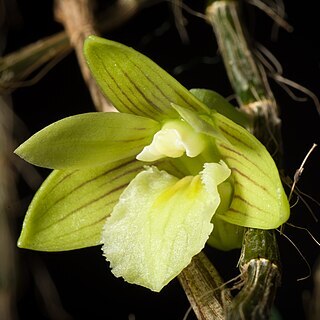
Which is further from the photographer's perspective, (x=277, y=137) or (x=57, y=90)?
(x=57, y=90)

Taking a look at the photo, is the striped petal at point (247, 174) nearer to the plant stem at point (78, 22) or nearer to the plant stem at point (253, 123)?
A: the plant stem at point (253, 123)

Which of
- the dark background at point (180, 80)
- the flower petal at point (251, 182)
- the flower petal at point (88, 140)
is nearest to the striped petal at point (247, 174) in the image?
the flower petal at point (251, 182)

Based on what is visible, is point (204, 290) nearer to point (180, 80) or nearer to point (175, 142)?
point (175, 142)

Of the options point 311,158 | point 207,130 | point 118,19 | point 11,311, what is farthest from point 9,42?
point 207,130

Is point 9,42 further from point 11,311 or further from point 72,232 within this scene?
point 72,232

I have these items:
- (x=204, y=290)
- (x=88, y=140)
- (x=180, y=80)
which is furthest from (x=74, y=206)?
(x=180, y=80)

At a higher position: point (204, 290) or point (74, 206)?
point (74, 206)
